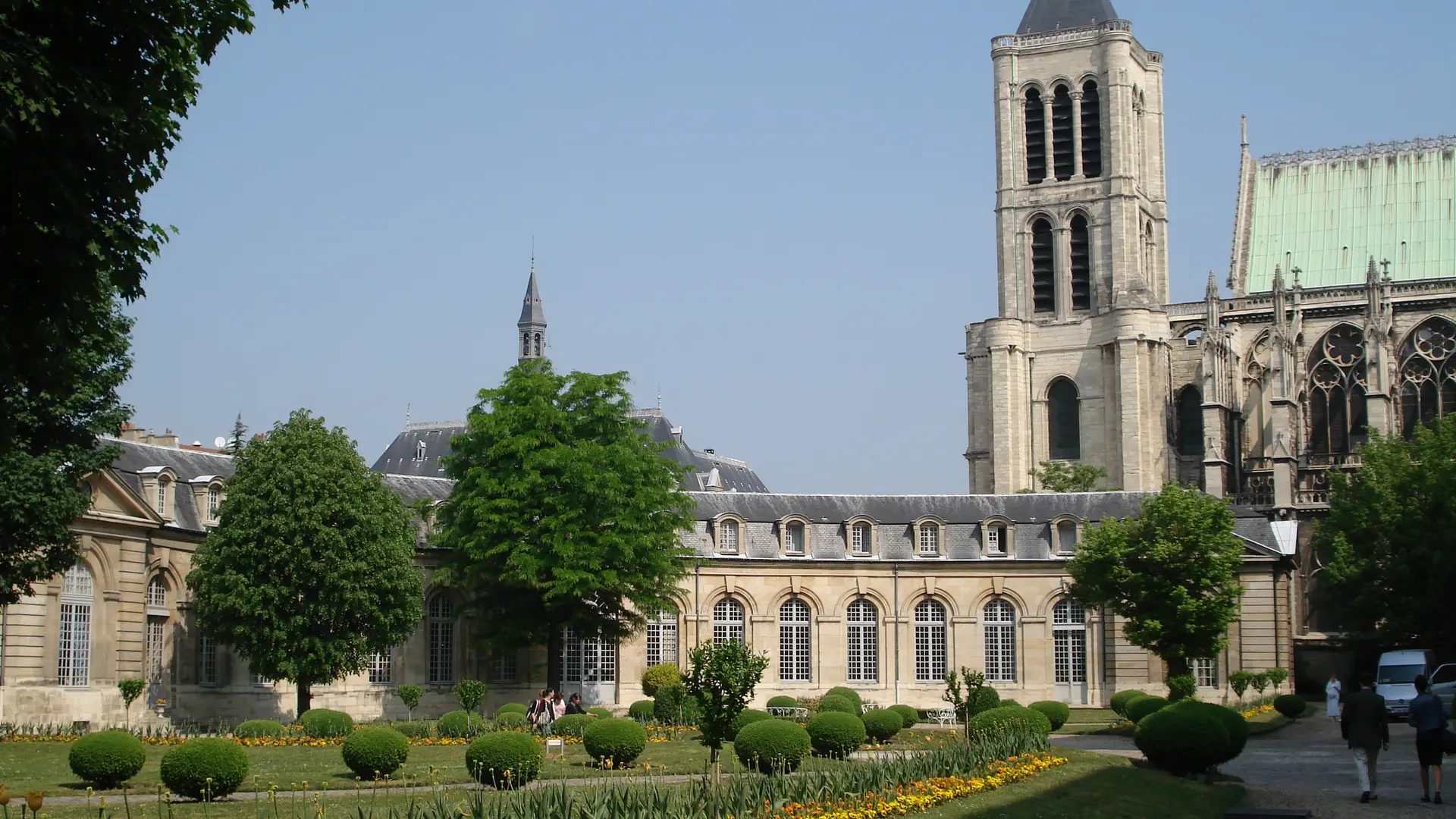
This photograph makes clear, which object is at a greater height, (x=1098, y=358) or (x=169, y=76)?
(x=1098, y=358)

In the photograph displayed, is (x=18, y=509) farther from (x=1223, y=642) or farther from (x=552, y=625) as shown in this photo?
(x=1223, y=642)

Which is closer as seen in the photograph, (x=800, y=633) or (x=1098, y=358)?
(x=800, y=633)

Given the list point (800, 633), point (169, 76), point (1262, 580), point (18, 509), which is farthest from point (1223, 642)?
point (169, 76)

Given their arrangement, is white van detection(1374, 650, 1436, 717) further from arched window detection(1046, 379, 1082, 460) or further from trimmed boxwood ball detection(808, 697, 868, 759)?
arched window detection(1046, 379, 1082, 460)

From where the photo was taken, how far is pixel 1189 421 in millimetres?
81812

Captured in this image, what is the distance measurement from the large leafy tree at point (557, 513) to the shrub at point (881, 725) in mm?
12452

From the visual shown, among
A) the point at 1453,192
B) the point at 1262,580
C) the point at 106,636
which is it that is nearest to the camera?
the point at 106,636

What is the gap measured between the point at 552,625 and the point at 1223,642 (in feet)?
58.2

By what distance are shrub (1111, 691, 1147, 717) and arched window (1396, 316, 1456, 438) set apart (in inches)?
1263

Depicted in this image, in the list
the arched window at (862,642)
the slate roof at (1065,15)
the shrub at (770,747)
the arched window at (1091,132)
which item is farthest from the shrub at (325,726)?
the slate roof at (1065,15)

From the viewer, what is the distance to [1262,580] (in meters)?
53.4

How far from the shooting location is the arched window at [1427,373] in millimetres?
73875

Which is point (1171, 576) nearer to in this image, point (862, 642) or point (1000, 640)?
point (1000, 640)

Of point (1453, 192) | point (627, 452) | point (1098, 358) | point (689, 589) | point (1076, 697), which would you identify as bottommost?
point (1076, 697)
